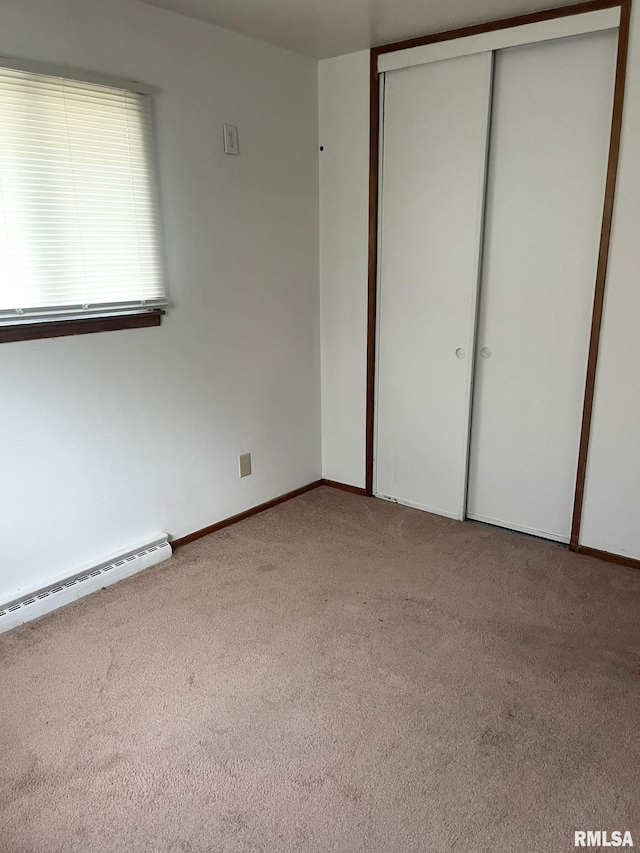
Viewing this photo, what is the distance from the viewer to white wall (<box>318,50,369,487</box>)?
10.3 ft

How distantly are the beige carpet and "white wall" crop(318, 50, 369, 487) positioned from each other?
908mm

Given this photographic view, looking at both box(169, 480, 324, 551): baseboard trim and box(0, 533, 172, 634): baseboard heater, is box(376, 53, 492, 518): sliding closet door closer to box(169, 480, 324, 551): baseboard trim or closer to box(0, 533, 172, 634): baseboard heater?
box(169, 480, 324, 551): baseboard trim

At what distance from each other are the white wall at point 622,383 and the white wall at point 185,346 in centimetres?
153

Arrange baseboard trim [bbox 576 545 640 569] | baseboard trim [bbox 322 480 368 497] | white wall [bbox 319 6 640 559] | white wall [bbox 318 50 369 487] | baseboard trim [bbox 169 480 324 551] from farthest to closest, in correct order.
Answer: baseboard trim [bbox 322 480 368 497], white wall [bbox 318 50 369 487], baseboard trim [bbox 169 480 324 551], baseboard trim [bbox 576 545 640 569], white wall [bbox 319 6 640 559]

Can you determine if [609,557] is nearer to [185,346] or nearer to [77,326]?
[185,346]

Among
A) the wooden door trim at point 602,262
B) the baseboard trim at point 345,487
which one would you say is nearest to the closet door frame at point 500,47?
the wooden door trim at point 602,262

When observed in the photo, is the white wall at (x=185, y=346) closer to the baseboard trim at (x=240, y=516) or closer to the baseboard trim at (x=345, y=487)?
the baseboard trim at (x=240, y=516)

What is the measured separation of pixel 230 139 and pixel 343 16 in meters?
0.68

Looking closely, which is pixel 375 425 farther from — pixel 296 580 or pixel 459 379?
pixel 296 580

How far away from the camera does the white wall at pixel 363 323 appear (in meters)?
2.46

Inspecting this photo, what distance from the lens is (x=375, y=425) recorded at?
3457mm

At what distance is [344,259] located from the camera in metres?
3.35

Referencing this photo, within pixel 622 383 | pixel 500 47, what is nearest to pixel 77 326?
pixel 500 47

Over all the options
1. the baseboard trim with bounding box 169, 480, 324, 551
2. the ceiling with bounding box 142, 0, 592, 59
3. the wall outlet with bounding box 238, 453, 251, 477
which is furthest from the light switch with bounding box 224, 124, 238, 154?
the baseboard trim with bounding box 169, 480, 324, 551
